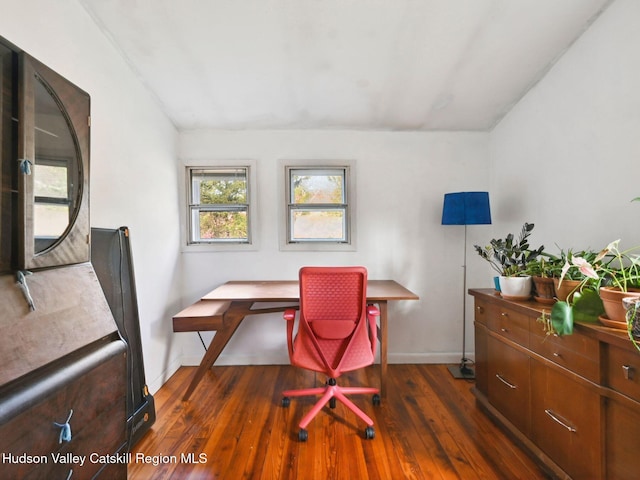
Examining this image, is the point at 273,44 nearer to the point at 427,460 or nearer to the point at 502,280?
the point at 502,280

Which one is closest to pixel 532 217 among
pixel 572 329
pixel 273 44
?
pixel 572 329

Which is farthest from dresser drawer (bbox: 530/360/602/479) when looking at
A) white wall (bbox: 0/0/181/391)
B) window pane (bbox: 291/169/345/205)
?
white wall (bbox: 0/0/181/391)

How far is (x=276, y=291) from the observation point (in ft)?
6.84

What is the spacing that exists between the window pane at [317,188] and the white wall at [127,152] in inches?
47.0

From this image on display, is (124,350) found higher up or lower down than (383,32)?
lower down

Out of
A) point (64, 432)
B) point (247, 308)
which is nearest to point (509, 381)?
point (247, 308)

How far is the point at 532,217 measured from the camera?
207cm

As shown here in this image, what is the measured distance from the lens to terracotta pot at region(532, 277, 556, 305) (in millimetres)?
1426

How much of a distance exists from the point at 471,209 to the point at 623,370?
135 centimetres

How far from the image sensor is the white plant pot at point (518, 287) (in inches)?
60.6

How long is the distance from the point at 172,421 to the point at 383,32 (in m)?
2.96

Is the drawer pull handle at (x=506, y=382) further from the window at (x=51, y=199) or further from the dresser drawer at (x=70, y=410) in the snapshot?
the window at (x=51, y=199)

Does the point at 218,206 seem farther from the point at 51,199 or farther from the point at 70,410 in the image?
the point at 70,410

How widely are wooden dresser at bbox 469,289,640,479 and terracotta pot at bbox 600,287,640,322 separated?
64 mm
